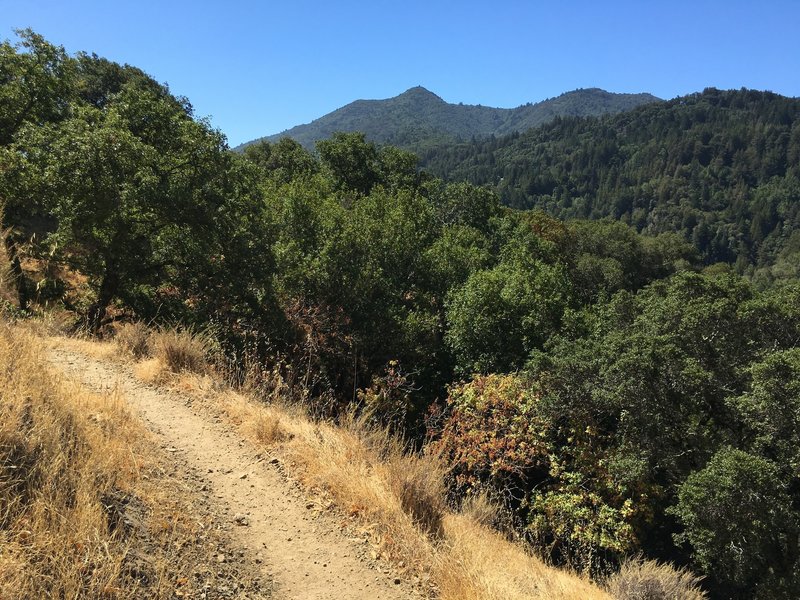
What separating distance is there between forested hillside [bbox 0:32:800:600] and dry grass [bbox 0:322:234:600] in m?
3.32

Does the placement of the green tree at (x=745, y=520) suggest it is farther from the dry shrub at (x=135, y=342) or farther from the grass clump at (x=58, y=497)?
the dry shrub at (x=135, y=342)

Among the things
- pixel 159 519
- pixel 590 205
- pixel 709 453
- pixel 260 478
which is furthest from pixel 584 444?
pixel 590 205

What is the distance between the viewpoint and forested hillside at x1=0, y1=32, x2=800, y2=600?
7480 mm

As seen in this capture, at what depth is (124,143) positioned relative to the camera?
395 inches

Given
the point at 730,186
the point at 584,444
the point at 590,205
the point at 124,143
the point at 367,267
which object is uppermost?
the point at 730,186

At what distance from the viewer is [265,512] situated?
13.4ft

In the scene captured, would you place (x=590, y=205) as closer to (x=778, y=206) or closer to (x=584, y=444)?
(x=778, y=206)

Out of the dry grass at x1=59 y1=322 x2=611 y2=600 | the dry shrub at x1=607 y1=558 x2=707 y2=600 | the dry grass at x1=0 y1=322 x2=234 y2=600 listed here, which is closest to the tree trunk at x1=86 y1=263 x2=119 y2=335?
the dry grass at x1=59 y1=322 x2=611 y2=600

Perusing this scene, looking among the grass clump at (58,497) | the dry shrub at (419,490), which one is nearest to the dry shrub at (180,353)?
the grass clump at (58,497)

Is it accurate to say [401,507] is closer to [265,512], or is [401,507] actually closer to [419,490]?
[419,490]

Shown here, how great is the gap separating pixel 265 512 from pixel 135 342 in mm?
4458

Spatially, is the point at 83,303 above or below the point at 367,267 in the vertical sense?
below

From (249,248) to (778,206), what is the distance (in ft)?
661

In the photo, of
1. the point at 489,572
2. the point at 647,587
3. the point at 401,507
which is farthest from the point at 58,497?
the point at 647,587
